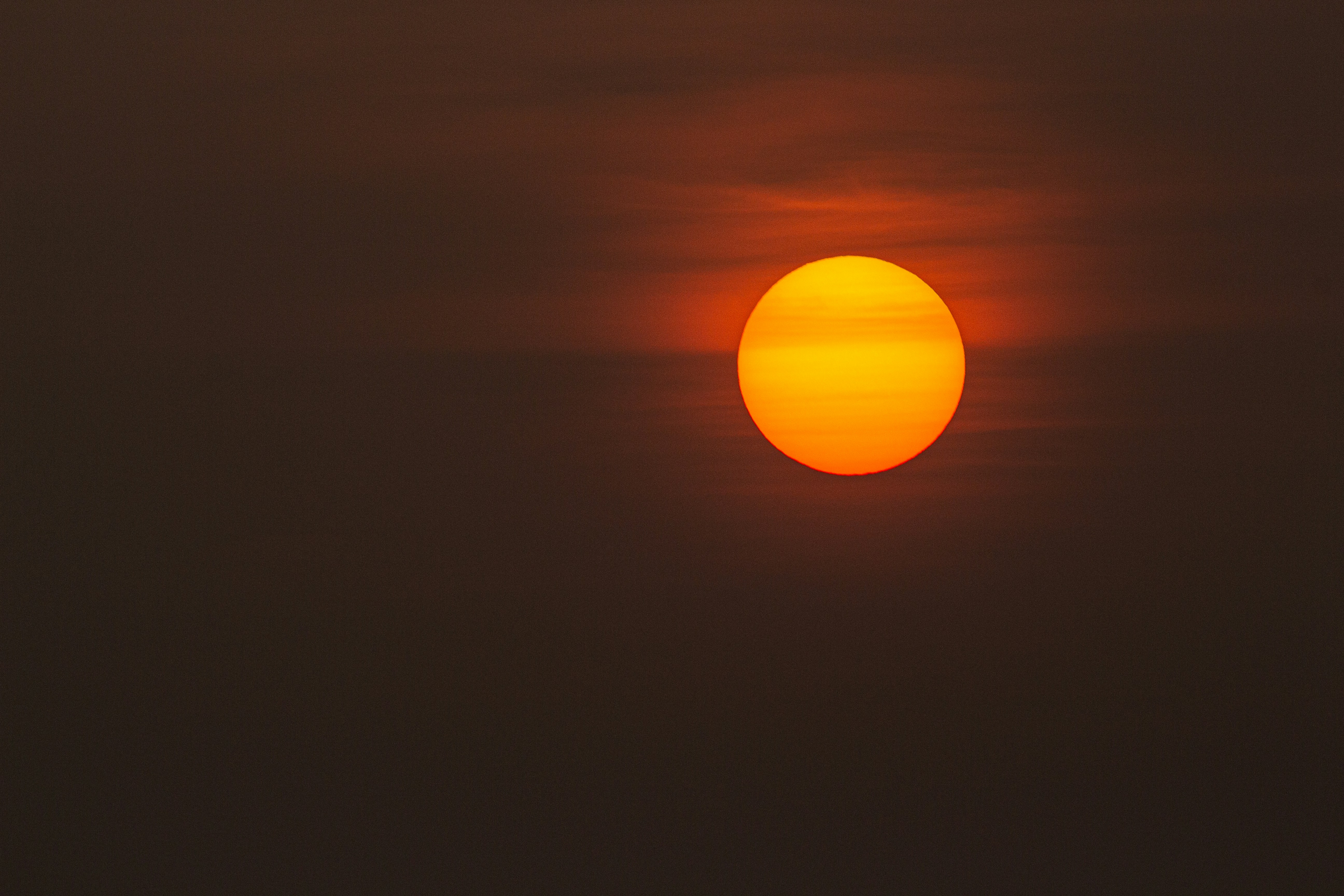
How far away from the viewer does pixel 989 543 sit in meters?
1.35

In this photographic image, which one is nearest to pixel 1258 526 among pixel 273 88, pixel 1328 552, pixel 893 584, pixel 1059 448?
pixel 1328 552

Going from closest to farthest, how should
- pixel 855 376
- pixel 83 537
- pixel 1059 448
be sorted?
pixel 855 376
pixel 1059 448
pixel 83 537

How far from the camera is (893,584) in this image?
136cm

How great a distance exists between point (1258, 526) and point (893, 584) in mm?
494

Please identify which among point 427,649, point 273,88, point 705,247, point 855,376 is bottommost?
point 427,649

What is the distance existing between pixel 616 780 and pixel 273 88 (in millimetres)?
1081

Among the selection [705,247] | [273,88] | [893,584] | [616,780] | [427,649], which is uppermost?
[273,88]

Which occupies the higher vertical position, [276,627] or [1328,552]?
[1328,552]

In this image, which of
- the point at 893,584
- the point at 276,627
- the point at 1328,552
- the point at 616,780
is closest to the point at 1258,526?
the point at 1328,552

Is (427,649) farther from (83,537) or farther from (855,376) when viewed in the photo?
(855,376)

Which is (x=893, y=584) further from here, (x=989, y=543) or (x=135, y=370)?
(x=135, y=370)

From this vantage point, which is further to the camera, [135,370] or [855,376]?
[135,370]

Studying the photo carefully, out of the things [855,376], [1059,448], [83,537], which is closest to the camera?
[855,376]

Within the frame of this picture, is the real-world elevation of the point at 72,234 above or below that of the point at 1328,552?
above
